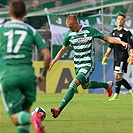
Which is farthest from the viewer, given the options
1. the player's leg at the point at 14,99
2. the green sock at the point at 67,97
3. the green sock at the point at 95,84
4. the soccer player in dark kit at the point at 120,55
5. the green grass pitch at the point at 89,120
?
the soccer player in dark kit at the point at 120,55

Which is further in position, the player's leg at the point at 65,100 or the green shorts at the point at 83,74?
the green shorts at the point at 83,74

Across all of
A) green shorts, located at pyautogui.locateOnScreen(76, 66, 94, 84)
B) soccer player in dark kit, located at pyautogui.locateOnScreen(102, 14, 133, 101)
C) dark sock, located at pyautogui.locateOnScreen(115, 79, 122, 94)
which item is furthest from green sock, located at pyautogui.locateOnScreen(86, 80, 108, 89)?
dark sock, located at pyautogui.locateOnScreen(115, 79, 122, 94)

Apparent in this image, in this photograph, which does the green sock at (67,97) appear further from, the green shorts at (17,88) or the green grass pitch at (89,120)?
the green shorts at (17,88)

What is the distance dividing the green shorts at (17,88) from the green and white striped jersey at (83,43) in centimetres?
535

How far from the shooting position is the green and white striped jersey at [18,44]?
26.3ft

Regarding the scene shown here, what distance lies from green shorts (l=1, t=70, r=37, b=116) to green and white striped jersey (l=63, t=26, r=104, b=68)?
5353 mm

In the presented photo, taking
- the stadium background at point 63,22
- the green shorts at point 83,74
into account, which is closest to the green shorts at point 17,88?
the green shorts at point 83,74

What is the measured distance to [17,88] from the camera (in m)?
7.98

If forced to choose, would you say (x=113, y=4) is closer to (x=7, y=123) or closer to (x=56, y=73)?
(x=56, y=73)

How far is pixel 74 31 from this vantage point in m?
13.4

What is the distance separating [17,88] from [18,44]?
54 centimetres

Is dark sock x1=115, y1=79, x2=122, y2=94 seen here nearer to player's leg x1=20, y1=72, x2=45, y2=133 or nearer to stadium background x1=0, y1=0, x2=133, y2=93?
stadium background x1=0, y1=0, x2=133, y2=93

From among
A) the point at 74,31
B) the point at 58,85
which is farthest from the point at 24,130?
the point at 58,85

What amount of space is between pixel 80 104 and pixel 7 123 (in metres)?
5.30
